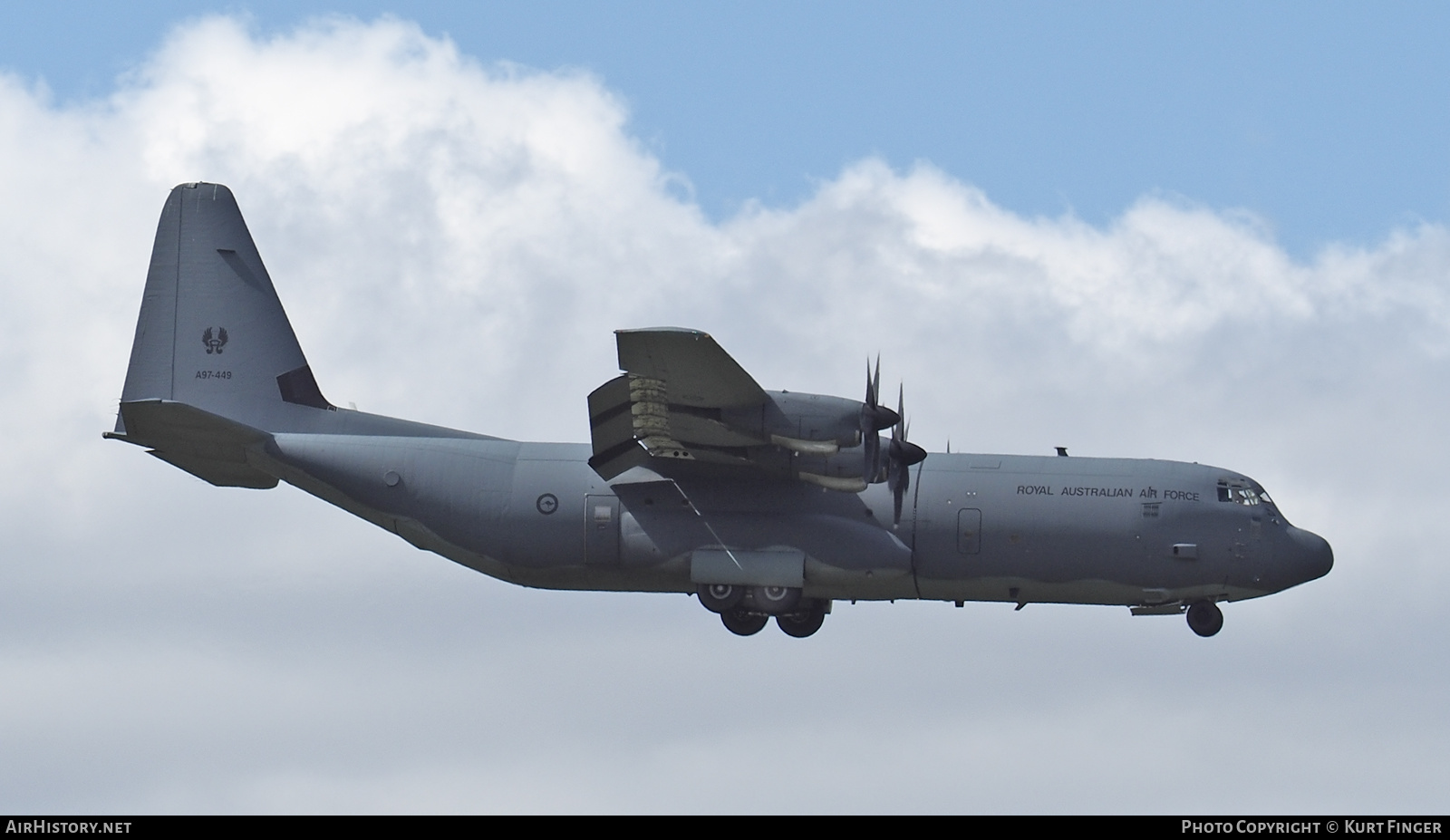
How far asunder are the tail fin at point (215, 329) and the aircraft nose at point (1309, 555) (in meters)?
16.1

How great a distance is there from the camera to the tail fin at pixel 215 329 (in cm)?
3350

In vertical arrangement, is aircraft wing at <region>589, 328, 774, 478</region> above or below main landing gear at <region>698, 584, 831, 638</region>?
above

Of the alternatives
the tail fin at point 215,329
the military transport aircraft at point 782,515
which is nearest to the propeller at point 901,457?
the military transport aircraft at point 782,515

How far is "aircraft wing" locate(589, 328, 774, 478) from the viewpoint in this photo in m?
27.4

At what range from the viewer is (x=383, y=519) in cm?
3212

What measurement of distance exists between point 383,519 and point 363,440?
133 cm

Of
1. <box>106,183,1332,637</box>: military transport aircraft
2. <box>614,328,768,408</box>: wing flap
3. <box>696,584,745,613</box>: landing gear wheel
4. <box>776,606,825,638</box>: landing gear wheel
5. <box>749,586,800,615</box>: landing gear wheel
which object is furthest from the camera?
<box>776,606,825,638</box>: landing gear wheel

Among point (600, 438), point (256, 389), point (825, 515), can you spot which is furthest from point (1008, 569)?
point (256, 389)

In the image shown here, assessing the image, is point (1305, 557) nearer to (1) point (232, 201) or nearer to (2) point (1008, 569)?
(2) point (1008, 569)

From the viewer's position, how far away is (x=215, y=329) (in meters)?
33.8

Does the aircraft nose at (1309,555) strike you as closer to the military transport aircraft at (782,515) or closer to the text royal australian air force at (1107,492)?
the military transport aircraft at (782,515)

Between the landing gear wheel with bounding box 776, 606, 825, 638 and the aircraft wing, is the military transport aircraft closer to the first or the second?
the aircraft wing

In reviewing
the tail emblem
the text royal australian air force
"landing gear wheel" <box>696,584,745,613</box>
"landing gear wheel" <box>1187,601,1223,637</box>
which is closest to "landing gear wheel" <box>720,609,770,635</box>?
"landing gear wheel" <box>696,584,745,613</box>

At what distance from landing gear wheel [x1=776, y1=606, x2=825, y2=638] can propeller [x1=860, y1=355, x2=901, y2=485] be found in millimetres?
3984
